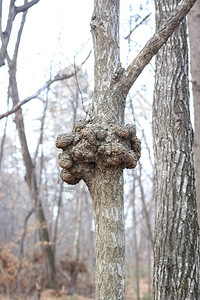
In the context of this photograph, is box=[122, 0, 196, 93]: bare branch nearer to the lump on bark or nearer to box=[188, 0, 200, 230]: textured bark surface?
the lump on bark

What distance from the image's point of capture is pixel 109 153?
173 cm

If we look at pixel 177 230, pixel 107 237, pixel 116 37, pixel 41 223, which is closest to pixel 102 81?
pixel 116 37

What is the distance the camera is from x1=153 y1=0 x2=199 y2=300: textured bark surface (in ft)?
9.49

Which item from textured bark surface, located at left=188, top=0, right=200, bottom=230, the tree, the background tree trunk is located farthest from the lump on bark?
the background tree trunk

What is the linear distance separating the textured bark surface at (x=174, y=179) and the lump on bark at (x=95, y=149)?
1.33 metres

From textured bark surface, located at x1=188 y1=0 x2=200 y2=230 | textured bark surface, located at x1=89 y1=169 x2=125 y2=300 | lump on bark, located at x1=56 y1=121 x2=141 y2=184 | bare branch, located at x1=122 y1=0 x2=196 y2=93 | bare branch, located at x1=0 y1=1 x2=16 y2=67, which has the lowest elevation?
textured bark surface, located at x1=89 y1=169 x2=125 y2=300

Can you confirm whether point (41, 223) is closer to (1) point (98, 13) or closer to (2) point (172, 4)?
(2) point (172, 4)

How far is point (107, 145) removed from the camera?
1758 millimetres

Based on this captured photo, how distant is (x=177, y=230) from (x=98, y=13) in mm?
1923

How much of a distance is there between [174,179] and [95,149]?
1528 mm

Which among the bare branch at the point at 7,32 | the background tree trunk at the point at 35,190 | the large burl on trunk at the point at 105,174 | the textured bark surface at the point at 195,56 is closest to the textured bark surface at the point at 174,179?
the textured bark surface at the point at 195,56

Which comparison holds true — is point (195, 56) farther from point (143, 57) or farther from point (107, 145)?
point (107, 145)

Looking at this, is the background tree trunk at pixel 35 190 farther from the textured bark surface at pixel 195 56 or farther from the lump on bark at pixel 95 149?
the lump on bark at pixel 95 149

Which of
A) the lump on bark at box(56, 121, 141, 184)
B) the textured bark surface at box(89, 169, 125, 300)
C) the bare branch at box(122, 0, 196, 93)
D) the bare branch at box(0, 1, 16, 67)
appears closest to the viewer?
the textured bark surface at box(89, 169, 125, 300)
